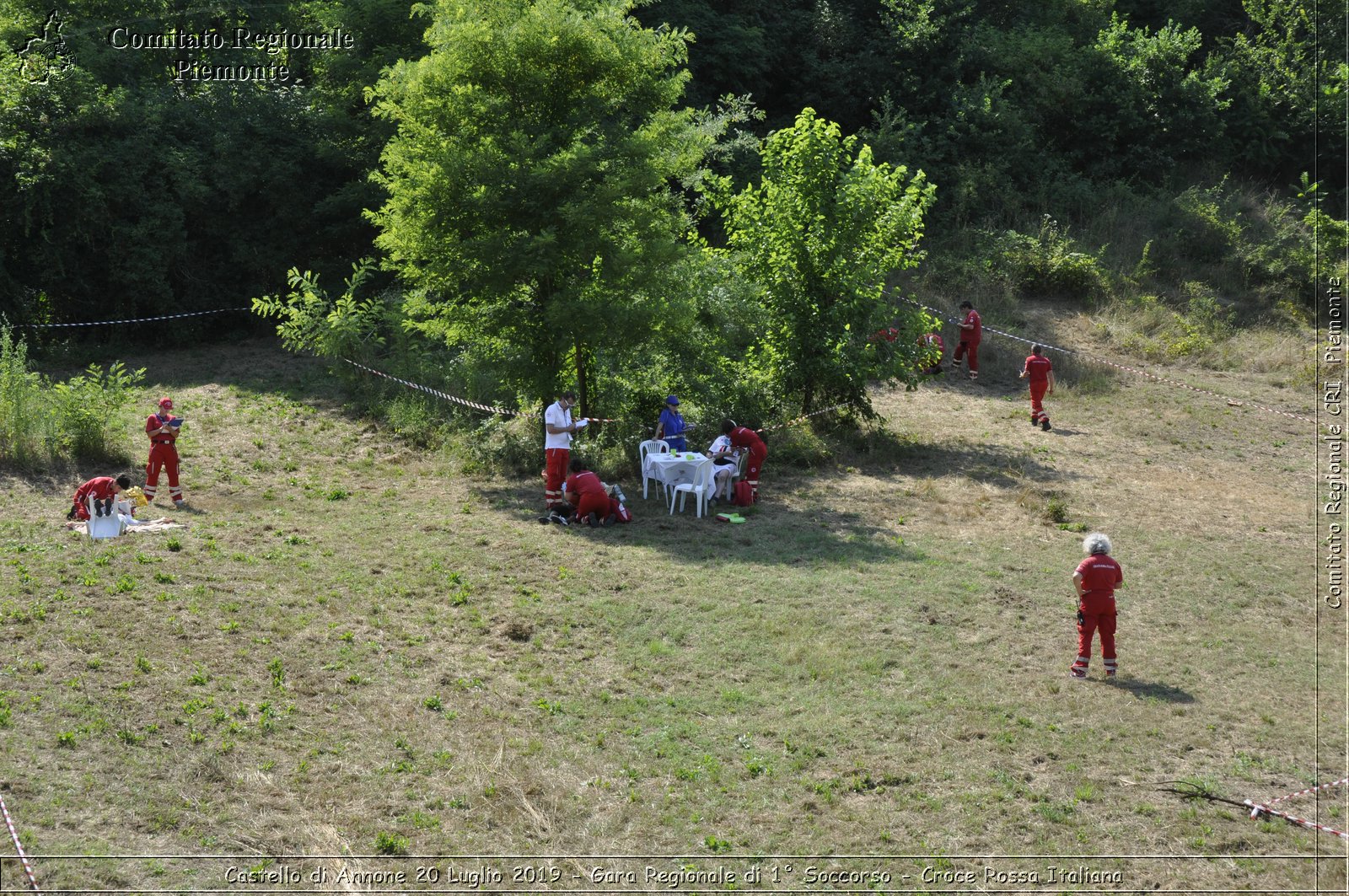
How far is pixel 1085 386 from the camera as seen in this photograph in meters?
22.8

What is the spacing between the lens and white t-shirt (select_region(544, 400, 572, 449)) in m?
15.4

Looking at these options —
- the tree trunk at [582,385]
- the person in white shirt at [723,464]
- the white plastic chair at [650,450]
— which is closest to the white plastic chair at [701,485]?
the person in white shirt at [723,464]

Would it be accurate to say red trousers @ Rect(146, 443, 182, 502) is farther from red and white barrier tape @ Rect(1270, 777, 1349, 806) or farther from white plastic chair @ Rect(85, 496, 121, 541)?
red and white barrier tape @ Rect(1270, 777, 1349, 806)

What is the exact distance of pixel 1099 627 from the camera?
424 inches

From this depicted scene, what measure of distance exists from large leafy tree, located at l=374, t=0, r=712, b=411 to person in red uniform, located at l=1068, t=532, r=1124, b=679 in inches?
308

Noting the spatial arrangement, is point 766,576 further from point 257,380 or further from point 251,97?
point 251,97

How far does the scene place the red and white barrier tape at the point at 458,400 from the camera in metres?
18.3

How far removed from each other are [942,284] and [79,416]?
1860 cm

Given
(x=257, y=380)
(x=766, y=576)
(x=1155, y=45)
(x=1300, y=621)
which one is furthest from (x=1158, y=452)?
(x=1155, y=45)

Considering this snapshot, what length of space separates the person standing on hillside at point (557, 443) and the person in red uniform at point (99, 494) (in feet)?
16.2

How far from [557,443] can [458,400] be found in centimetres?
463

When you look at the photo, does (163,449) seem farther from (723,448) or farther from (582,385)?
(723,448)

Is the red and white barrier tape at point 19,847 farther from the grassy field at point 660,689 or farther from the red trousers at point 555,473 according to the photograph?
the red trousers at point 555,473

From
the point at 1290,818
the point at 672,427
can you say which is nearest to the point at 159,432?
the point at 672,427
